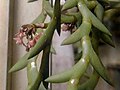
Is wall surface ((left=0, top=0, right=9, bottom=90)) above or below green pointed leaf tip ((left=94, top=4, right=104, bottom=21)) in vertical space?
below

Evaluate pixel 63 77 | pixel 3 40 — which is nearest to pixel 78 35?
pixel 63 77

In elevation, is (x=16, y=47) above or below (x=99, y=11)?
below

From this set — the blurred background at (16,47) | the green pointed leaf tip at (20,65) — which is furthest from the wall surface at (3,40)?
the green pointed leaf tip at (20,65)

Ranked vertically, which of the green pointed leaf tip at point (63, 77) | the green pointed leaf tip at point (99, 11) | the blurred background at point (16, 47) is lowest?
the blurred background at point (16, 47)

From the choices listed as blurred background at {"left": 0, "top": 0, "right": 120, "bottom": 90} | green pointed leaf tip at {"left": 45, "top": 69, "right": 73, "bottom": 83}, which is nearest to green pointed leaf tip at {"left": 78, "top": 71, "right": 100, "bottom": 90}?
green pointed leaf tip at {"left": 45, "top": 69, "right": 73, "bottom": 83}

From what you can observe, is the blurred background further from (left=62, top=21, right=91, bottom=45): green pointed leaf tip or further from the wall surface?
(left=62, top=21, right=91, bottom=45): green pointed leaf tip

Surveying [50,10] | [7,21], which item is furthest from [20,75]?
[50,10]

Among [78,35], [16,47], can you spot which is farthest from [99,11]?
[16,47]

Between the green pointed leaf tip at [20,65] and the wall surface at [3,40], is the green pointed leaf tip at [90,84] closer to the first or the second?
the green pointed leaf tip at [20,65]

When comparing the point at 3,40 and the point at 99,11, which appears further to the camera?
the point at 3,40

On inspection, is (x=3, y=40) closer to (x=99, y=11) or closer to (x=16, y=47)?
(x=16, y=47)

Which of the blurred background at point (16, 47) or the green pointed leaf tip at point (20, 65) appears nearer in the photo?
the green pointed leaf tip at point (20, 65)

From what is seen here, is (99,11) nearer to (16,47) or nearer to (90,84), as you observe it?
(90,84)
